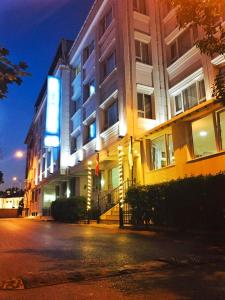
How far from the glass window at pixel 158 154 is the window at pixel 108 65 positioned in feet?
23.1

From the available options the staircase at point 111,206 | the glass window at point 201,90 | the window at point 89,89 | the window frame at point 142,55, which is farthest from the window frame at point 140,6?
the staircase at point 111,206

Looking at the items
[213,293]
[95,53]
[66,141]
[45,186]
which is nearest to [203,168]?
[213,293]

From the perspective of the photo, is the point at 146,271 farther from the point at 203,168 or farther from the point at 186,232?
the point at 203,168

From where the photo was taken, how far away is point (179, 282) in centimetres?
512

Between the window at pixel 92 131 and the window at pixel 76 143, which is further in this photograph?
the window at pixel 76 143

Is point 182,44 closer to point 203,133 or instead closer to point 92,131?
point 203,133

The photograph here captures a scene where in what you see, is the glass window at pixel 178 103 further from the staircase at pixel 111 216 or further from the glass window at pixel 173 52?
the staircase at pixel 111 216

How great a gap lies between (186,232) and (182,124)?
575cm

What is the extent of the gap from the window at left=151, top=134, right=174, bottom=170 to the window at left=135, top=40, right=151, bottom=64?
6205 mm

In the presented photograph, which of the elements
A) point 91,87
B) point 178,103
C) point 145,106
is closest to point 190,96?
point 178,103

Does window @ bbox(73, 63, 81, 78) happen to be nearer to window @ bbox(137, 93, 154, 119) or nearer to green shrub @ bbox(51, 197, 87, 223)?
window @ bbox(137, 93, 154, 119)

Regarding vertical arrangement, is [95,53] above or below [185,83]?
above

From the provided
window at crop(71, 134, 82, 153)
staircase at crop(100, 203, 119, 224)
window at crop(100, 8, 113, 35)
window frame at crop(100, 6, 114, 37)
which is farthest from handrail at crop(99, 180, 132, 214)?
window at crop(100, 8, 113, 35)

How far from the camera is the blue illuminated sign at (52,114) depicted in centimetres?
3070
